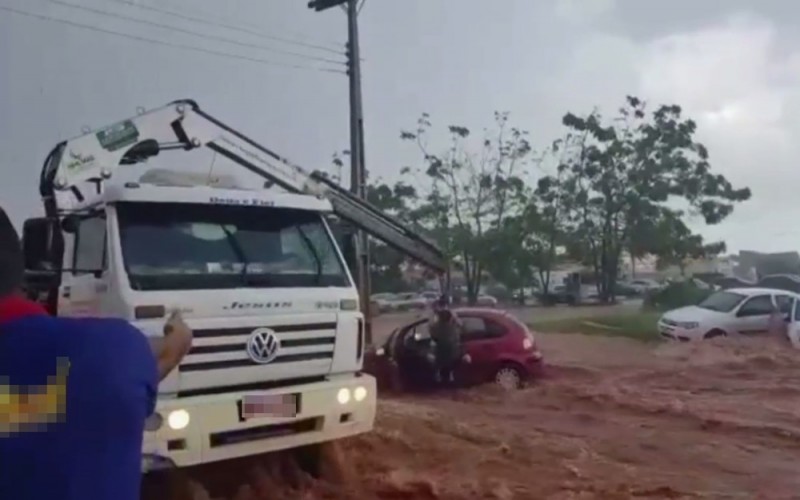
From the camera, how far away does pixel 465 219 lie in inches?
1374

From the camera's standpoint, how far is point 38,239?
7051mm

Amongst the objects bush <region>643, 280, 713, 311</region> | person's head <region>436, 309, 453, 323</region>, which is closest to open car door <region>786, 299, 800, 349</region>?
person's head <region>436, 309, 453, 323</region>

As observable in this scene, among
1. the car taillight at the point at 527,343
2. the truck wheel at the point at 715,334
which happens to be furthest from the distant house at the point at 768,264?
the car taillight at the point at 527,343

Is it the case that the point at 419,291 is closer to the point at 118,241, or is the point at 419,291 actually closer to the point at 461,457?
the point at 461,457

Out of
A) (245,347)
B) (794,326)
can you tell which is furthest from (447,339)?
(794,326)

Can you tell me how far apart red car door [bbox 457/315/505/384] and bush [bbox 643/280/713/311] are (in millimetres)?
21030

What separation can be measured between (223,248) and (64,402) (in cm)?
516

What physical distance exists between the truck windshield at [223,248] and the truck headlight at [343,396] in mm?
825

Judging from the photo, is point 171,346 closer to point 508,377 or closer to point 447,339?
point 447,339

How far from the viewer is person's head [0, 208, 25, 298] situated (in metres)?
2.11

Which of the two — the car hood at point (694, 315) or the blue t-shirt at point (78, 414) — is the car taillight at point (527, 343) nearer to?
the car hood at point (694, 315)

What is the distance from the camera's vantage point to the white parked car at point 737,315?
2088cm

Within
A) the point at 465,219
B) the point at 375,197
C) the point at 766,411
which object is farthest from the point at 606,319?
the point at 766,411

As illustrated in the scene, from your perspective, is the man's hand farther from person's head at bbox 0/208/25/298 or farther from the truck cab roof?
the truck cab roof
